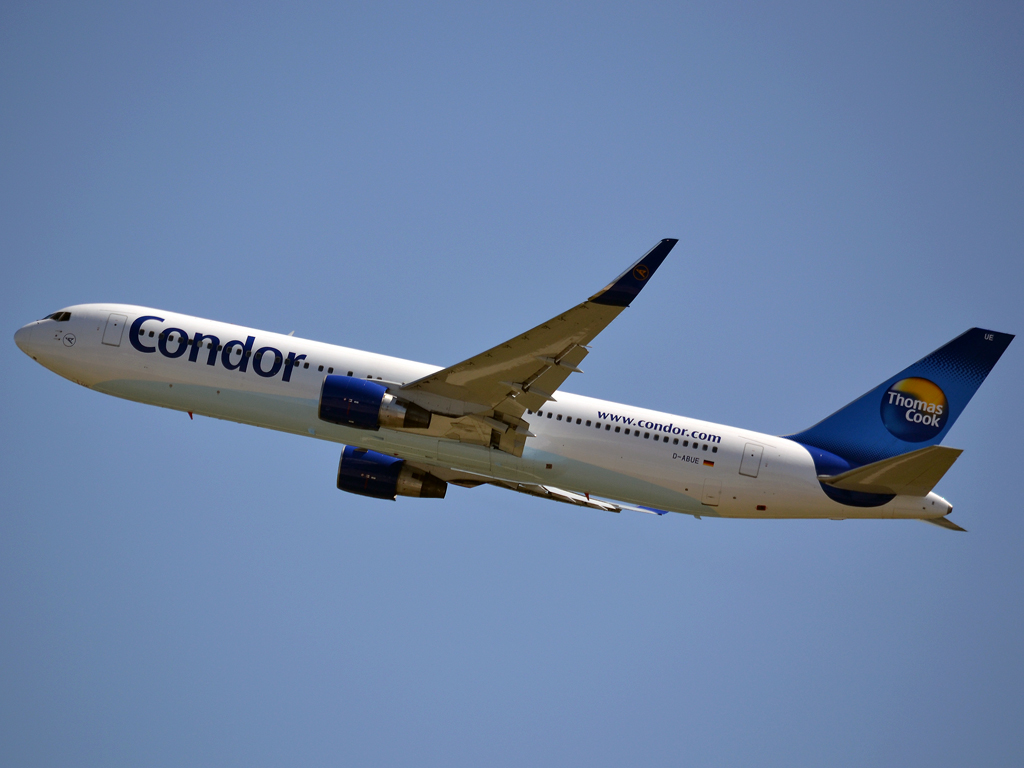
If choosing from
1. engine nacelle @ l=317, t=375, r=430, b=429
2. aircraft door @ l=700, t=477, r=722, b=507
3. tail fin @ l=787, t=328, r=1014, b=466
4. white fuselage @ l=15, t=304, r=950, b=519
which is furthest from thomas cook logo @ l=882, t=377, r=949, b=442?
engine nacelle @ l=317, t=375, r=430, b=429

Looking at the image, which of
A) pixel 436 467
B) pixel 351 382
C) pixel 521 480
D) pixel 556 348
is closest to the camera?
pixel 556 348

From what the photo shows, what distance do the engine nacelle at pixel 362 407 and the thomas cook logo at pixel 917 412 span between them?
1575 cm

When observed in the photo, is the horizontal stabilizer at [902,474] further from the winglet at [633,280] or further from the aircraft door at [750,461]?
the winglet at [633,280]

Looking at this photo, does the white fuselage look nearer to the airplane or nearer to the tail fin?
the airplane

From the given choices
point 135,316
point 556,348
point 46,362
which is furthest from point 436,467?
point 46,362

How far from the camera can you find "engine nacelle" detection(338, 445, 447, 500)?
111 ft

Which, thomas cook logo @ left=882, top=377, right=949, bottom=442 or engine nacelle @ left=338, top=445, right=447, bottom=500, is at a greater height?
thomas cook logo @ left=882, top=377, right=949, bottom=442

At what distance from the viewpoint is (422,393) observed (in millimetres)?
29188

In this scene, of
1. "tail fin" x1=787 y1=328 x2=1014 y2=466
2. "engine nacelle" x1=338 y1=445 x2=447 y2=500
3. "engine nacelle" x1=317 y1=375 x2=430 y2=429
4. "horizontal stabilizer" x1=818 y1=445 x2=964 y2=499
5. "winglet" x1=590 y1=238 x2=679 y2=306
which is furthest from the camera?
"engine nacelle" x1=338 y1=445 x2=447 y2=500

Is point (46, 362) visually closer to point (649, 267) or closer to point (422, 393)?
point (422, 393)

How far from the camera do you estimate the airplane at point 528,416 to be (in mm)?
28750

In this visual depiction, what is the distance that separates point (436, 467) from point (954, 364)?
58.9ft

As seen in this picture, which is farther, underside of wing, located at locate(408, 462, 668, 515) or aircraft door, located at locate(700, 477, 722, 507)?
underside of wing, located at locate(408, 462, 668, 515)

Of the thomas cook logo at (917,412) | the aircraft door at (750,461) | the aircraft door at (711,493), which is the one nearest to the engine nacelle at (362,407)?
the aircraft door at (711,493)
